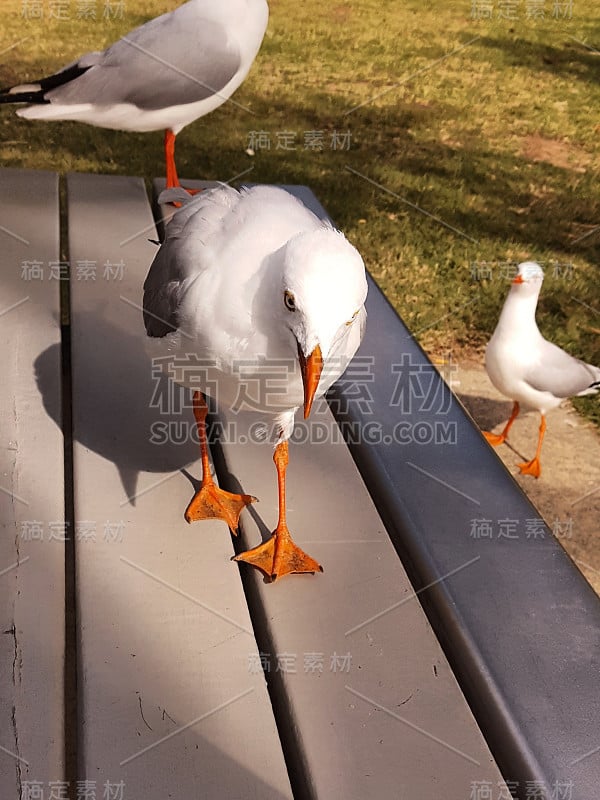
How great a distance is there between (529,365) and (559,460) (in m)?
0.46

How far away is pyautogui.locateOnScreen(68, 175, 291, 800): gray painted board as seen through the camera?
1158 mm

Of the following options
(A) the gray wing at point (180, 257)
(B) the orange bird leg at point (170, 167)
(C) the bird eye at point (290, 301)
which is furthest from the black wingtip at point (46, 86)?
(C) the bird eye at point (290, 301)

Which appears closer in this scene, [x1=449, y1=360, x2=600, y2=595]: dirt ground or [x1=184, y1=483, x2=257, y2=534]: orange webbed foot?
[x1=184, y1=483, x2=257, y2=534]: orange webbed foot

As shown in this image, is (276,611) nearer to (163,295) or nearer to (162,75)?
(163,295)

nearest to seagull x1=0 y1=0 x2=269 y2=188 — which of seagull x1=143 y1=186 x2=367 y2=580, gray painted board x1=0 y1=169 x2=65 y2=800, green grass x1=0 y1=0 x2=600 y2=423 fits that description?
gray painted board x1=0 y1=169 x2=65 y2=800

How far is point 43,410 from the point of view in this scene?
180cm

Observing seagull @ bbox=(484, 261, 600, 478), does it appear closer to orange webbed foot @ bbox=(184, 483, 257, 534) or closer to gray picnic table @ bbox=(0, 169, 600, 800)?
gray picnic table @ bbox=(0, 169, 600, 800)

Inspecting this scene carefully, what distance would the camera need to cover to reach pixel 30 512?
5.03 feet

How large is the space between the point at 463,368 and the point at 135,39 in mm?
2048

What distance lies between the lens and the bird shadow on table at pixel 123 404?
1.76 m

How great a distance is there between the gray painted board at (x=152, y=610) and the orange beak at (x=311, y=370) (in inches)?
13.5

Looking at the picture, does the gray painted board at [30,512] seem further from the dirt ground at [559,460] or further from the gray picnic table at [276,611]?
the dirt ground at [559,460]

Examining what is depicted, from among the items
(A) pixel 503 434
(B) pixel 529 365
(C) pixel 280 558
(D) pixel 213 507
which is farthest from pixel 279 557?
(A) pixel 503 434

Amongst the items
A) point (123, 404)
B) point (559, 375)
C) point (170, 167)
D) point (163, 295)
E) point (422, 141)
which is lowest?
point (422, 141)
